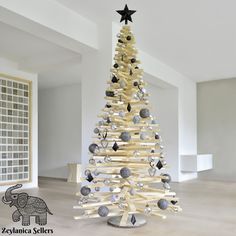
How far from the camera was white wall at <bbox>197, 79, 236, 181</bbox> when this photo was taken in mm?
7883

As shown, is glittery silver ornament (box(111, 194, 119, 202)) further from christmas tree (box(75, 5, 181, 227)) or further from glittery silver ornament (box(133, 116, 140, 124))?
glittery silver ornament (box(133, 116, 140, 124))

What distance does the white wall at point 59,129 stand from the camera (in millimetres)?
8695

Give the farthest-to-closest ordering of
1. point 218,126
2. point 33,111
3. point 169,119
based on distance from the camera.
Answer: point 218,126
point 169,119
point 33,111

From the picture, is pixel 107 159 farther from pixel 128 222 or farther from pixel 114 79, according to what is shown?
pixel 114 79

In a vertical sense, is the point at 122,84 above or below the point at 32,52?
below

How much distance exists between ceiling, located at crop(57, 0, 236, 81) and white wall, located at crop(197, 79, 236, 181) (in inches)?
54.7

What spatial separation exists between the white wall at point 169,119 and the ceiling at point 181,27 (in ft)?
3.73

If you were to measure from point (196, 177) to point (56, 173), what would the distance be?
3.71 meters

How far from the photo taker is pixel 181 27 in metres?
4.76

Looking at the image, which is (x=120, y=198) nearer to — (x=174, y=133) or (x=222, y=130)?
(x=174, y=133)

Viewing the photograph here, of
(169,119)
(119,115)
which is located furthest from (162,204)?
(169,119)

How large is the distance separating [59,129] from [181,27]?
5.21m

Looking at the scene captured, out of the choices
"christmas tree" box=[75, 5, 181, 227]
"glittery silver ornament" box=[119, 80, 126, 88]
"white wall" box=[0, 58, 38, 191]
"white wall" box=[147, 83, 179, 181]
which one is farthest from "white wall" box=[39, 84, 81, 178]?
"glittery silver ornament" box=[119, 80, 126, 88]

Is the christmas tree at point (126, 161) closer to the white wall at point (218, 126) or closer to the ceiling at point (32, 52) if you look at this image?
the ceiling at point (32, 52)
